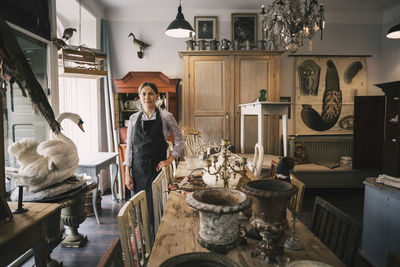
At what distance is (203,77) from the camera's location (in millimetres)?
4520

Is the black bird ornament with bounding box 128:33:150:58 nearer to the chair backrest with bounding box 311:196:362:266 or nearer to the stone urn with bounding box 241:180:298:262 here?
the chair backrest with bounding box 311:196:362:266

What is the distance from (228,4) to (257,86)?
5.25 ft

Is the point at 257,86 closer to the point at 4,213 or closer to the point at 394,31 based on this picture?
the point at 394,31

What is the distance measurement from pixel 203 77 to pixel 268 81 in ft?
3.64

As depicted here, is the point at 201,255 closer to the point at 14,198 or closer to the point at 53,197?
the point at 53,197

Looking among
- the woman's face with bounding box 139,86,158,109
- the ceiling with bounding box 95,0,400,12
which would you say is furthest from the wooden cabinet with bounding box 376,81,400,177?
the woman's face with bounding box 139,86,158,109

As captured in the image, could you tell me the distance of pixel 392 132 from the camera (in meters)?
4.05

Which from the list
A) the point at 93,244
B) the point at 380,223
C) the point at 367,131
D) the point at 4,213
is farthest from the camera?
the point at 367,131

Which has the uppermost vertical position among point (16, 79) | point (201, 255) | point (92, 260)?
point (16, 79)

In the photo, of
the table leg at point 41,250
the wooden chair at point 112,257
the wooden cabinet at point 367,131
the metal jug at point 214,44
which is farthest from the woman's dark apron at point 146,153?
the wooden cabinet at point 367,131

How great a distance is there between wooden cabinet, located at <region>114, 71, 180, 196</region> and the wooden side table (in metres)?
2.96

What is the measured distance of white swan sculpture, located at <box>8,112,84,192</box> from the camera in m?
2.08

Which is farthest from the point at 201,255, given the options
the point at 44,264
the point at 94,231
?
the point at 94,231

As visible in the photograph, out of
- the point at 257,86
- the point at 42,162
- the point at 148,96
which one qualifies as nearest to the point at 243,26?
the point at 257,86
